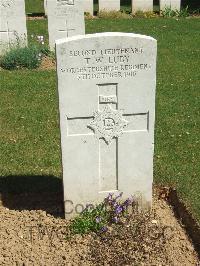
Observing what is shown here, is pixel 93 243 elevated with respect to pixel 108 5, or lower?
lower

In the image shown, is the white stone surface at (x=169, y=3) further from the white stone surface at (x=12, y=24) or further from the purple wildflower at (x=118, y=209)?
the purple wildflower at (x=118, y=209)

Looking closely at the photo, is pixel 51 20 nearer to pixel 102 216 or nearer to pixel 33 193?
pixel 33 193

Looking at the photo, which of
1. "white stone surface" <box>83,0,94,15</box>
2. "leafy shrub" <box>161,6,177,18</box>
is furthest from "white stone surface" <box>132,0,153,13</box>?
"white stone surface" <box>83,0,94,15</box>

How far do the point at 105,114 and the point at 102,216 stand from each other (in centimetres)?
101

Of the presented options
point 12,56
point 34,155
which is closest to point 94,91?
point 34,155

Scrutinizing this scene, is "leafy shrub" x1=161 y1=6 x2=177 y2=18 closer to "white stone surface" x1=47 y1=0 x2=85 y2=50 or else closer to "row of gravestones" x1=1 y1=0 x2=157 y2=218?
"white stone surface" x1=47 y1=0 x2=85 y2=50

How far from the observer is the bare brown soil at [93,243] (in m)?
4.17

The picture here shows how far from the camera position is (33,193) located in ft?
17.7

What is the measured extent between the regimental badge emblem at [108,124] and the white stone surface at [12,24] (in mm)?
7022

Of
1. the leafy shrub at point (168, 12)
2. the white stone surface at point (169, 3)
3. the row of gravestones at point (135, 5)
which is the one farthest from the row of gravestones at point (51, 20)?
the white stone surface at point (169, 3)

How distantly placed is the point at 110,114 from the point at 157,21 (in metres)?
12.5

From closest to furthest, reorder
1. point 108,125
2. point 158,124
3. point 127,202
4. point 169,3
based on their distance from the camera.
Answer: point 108,125 < point 127,202 < point 158,124 < point 169,3

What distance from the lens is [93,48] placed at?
13.6 ft

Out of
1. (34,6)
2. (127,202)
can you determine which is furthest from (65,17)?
(34,6)
